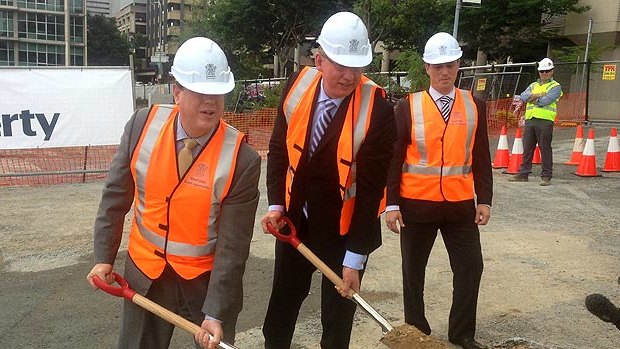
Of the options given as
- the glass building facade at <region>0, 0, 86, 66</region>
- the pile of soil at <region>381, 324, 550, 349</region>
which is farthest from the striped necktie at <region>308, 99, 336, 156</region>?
the glass building facade at <region>0, 0, 86, 66</region>

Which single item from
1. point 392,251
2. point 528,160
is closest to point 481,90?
point 528,160

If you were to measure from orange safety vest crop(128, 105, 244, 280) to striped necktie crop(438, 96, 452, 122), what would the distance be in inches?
64.5

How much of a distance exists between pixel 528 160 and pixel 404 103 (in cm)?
631

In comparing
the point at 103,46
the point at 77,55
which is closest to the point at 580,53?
the point at 77,55

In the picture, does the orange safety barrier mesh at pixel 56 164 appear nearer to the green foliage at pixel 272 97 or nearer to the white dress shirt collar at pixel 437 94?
the white dress shirt collar at pixel 437 94

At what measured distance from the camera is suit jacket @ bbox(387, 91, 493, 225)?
361 cm

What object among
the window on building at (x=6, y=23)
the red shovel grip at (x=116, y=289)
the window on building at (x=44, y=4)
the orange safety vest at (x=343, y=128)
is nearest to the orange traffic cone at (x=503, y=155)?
the orange safety vest at (x=343, y=128)

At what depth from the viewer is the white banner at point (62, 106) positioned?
8.09 m

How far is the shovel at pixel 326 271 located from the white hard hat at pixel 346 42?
2.85 ft

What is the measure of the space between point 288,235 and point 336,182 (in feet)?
1.30

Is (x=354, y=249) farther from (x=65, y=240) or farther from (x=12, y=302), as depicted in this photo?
(x=65, y=240)

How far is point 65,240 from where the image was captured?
5980 millimetres

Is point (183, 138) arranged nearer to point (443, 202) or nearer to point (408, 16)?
point (443, 202)

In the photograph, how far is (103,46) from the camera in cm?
8600
